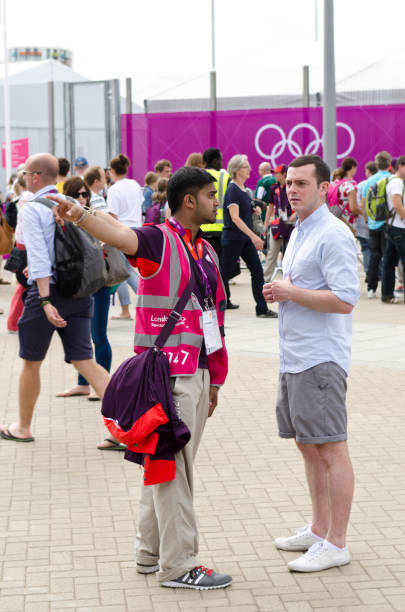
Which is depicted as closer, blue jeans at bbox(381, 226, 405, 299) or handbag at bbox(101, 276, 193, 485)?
handbag at bbox(101, 276, 193, 485)

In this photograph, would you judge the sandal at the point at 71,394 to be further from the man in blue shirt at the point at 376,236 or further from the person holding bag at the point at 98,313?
the man in blue shirt at the point at 376,236

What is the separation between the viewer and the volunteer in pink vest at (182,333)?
13.4 feet

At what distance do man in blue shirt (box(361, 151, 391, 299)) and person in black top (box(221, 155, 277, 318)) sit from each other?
2.32m

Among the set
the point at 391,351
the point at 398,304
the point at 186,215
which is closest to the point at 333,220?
the point at 186,215

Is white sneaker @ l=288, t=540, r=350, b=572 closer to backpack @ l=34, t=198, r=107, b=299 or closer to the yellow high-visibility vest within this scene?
backpack @ l=34, t=198, r=107, b=299

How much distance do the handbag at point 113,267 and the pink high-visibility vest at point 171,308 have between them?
2910mm

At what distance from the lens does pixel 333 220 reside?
4348mm

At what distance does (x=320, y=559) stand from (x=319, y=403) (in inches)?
27.5

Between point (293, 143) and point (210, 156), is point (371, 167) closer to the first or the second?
point (210, 156)

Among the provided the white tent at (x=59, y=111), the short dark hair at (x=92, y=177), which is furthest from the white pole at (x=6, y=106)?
the short dark hair at (x=92, y=177)

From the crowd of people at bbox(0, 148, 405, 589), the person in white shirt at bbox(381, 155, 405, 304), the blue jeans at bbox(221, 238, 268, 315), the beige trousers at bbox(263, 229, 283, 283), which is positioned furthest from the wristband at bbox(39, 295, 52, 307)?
the beige trousers at bbox(263, 229, 283, 283)

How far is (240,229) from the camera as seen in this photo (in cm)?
1210

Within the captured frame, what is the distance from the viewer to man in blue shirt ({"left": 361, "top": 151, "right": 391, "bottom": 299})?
13.9m

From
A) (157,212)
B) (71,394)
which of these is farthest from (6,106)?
(71,394)
